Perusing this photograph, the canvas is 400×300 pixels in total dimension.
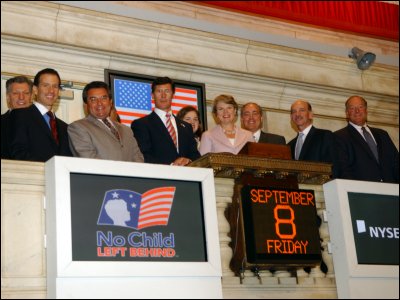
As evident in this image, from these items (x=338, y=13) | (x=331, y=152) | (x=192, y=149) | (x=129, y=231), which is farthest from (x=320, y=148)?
(x=338, y=13)

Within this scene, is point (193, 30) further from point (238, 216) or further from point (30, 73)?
point (238, 216)

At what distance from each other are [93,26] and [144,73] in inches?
35.0

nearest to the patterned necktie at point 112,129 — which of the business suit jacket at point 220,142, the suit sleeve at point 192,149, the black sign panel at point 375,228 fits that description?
the suit sleeve at point 192,149

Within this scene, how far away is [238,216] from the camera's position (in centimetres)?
704

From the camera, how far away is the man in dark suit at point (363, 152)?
8578mm

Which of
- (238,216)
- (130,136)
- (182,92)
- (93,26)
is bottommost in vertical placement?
(238,216)

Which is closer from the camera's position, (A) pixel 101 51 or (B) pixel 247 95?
(A) pixel 101 51

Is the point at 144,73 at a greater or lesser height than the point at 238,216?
greater

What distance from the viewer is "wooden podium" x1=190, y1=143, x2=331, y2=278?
23.0 ft

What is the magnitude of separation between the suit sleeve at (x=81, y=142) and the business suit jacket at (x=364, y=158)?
267 centimetres

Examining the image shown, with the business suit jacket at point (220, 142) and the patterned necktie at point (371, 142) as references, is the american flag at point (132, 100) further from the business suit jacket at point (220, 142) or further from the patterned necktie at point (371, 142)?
the patterned necktie at point (371, 142)

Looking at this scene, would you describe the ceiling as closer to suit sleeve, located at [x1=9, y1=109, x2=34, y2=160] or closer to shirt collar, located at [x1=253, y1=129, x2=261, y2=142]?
shirt collar, located at [x1=253, y1=129, x2=261, y2=142]

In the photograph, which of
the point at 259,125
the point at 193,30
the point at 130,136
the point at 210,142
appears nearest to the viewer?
the point at 130,136

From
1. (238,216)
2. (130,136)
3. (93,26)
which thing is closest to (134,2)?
(93,26)
